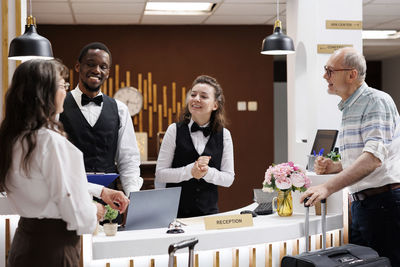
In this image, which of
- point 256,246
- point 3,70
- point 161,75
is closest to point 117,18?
point 161,75

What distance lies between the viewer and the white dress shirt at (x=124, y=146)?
10.3 feet

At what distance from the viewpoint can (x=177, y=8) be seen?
293 inches

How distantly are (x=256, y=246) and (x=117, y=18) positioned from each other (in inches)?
227

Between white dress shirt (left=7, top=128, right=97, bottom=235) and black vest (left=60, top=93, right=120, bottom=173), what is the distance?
1.21m

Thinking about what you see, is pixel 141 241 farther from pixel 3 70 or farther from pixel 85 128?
pixel 3 70

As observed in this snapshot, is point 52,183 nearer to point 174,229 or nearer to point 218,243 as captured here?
point 174,229

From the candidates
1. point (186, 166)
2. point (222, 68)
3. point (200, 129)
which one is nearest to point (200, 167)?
point (186, 166)

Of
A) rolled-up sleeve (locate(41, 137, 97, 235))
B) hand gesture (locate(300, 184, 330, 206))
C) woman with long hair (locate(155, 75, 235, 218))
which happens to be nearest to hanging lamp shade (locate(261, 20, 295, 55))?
woman with long hair (locate(155, 75, 235, 218))

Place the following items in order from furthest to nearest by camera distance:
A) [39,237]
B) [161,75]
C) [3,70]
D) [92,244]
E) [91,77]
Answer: [161,75]
[3,70]
[91,77]
[92,244]
[39,237]

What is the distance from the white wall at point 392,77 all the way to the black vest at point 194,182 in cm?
1010

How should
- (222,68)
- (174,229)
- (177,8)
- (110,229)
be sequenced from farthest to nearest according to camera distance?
(222,68) < (177,8) < (174,229) < (110,229)

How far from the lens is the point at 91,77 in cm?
308

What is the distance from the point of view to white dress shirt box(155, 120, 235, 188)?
3.22 meters

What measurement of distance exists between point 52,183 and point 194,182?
61.2 inches
